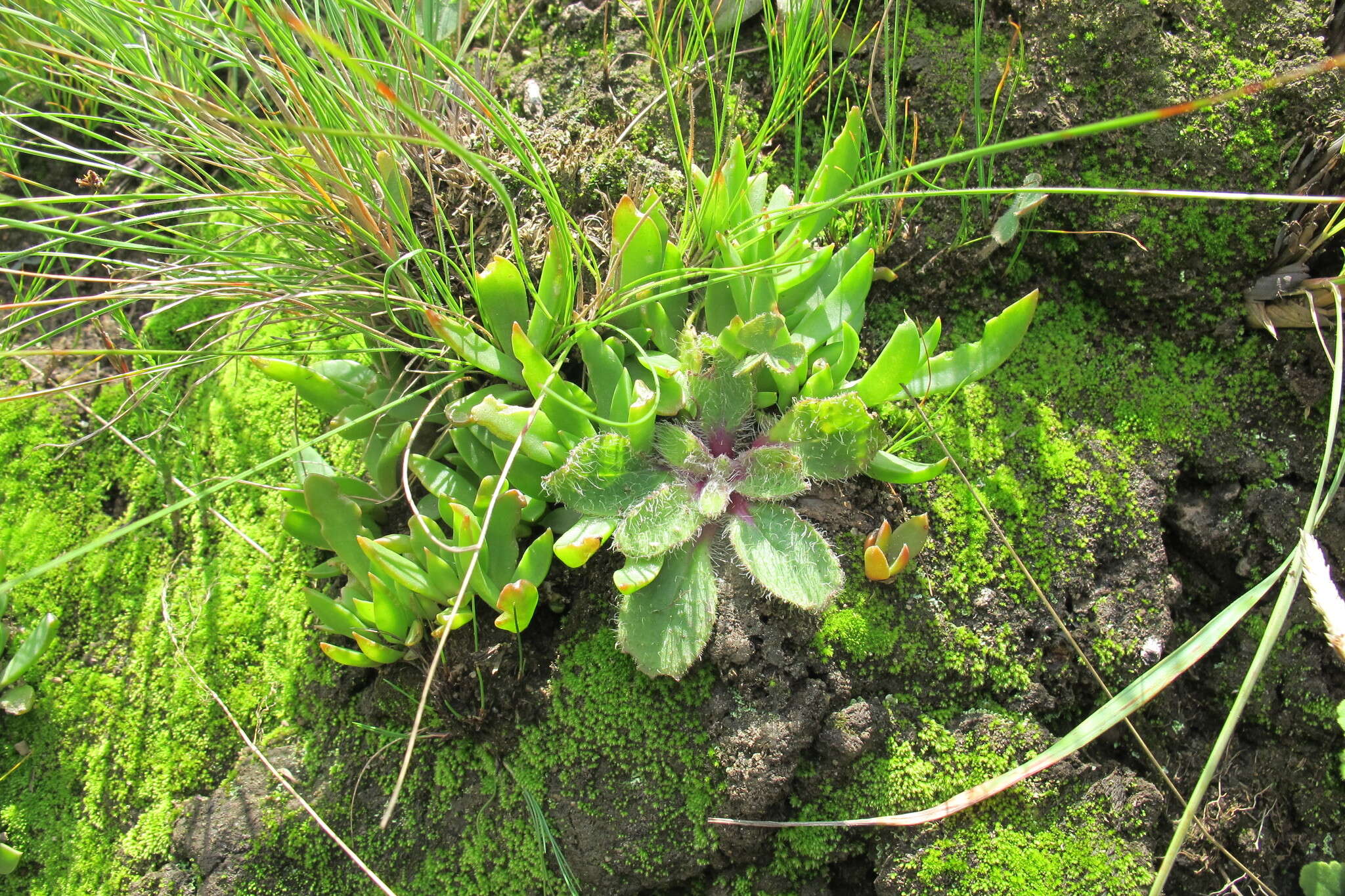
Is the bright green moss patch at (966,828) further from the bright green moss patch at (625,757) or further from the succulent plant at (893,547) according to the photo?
the succulent plant at (893,547)

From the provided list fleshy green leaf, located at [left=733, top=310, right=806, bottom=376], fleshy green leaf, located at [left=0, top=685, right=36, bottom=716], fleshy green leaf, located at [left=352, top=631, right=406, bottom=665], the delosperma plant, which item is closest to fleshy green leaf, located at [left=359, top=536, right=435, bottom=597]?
the delosperma plant

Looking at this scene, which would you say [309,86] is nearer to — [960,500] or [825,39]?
[825,39]

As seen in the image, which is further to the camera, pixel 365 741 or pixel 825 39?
pixel 825 39

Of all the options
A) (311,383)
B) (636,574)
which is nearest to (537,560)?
(636,574)

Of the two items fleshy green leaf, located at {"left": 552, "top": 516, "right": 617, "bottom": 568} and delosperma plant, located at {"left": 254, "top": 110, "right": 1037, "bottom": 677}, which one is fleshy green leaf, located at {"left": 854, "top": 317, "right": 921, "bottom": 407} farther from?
fleshy green leaf, located at {"left": 552, "top": 516, "right": 617, "bottom": 568}

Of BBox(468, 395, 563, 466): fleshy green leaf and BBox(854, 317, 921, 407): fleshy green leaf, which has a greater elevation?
BBox(854, 317, 921, 407): fleshy green leaf

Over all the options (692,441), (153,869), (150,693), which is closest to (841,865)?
(692,441)

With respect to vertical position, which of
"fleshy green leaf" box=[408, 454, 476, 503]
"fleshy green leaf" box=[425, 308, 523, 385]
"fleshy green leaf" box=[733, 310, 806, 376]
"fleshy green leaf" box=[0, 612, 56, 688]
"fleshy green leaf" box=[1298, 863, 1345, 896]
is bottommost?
"fleshy green leaf" box=[0, 612, 56, 688]
